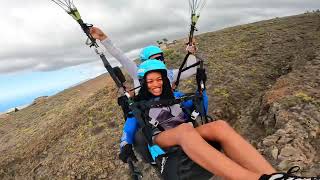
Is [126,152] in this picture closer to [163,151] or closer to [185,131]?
[163,151]

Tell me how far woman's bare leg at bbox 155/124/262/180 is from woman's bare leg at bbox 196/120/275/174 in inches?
13.0

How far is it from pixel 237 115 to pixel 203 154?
610 centimetres

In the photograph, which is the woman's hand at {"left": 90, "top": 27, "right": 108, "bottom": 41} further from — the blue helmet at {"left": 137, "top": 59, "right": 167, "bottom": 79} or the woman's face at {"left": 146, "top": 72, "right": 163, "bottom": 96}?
the woman's face at {"left": 146, "top": 72, "right": 163, "bottom": 96}

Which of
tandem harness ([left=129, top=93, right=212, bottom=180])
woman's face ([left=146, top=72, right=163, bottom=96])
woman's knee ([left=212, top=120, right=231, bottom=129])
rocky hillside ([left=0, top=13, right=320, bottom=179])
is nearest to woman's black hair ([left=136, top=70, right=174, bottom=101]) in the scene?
woman's face ([left=146, top=72, right=163, bottom=96])

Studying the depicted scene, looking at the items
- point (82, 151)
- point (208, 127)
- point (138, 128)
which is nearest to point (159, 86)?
point (138, 128)

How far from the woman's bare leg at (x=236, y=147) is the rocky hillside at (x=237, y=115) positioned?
2575 mm

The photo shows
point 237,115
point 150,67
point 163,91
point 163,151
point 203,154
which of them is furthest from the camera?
point 237,115

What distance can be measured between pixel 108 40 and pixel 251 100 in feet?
18.7

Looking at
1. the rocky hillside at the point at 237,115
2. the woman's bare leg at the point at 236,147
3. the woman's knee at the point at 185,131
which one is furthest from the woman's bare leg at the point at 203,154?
the rocky hillside at the point at 237,115

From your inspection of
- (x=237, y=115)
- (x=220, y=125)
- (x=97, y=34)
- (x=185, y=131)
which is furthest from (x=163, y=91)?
(x=237, y=115)

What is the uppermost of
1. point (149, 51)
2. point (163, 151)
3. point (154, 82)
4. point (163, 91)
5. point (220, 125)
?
point (149, 51)

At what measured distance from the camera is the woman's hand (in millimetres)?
8001

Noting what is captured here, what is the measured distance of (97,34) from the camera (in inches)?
316

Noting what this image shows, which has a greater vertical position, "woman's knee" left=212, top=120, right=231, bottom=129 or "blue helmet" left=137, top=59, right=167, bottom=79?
"blue helmet" left=137, top=59, right=167, bottom=79
